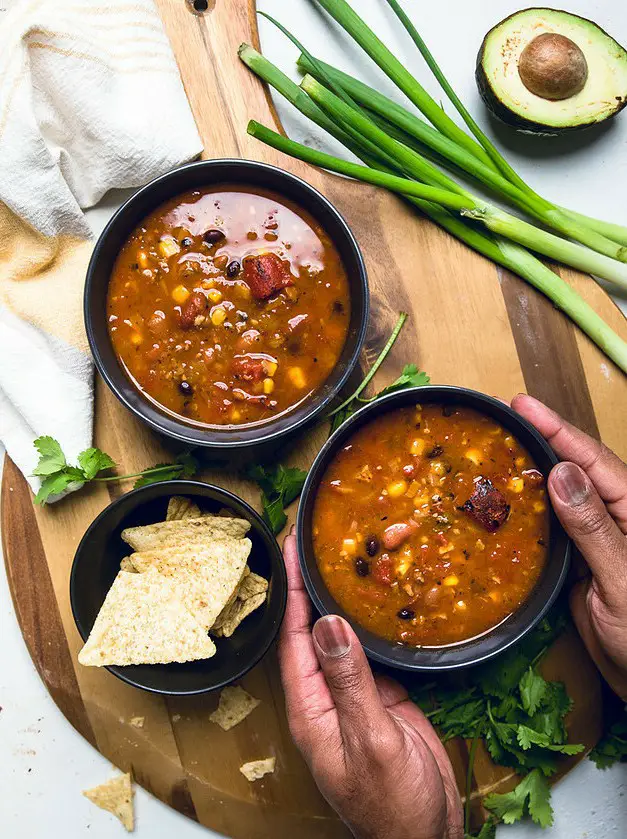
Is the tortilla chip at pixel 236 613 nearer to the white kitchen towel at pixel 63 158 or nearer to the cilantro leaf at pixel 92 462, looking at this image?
the cilantro leaf at pixel 92 462

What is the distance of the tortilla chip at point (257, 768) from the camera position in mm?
3273

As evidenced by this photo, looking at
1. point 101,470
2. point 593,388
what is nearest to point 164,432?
point 101,470

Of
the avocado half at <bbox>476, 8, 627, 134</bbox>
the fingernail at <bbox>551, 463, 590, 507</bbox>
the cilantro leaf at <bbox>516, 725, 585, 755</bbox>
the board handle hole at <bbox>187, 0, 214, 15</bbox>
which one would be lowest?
the cilantro leaf at <bbox>516, 725, 585, 755</bbox>

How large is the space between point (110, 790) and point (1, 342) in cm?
188

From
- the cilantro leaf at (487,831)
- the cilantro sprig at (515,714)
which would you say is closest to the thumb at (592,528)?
the cilantro sprig at (515,714)

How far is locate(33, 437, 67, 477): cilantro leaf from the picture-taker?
314 centimetres

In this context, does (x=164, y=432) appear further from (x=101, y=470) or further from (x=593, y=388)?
(x=593, y=388)

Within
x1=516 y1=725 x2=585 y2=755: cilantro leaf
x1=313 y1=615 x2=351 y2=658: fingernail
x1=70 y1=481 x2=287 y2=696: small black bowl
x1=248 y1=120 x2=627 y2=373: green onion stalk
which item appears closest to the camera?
x1=313 y1=615 x2=351 y2=658: fingernail

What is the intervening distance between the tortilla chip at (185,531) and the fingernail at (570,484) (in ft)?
3.80

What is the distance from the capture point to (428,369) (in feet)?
11.1

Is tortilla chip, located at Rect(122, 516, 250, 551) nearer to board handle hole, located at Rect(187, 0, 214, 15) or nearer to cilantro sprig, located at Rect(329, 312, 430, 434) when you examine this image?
cilantro sprig, located at Rect(329, 312, 430, 434)

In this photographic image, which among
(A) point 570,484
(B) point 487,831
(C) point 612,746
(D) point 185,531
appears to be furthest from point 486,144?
(B) point 487,831

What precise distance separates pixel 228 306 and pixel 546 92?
5.17 ft

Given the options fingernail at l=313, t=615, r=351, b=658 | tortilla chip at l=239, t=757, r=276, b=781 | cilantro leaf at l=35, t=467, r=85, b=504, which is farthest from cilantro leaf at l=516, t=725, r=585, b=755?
cilantro leaf at l=35, t=467, r=85, b=504
